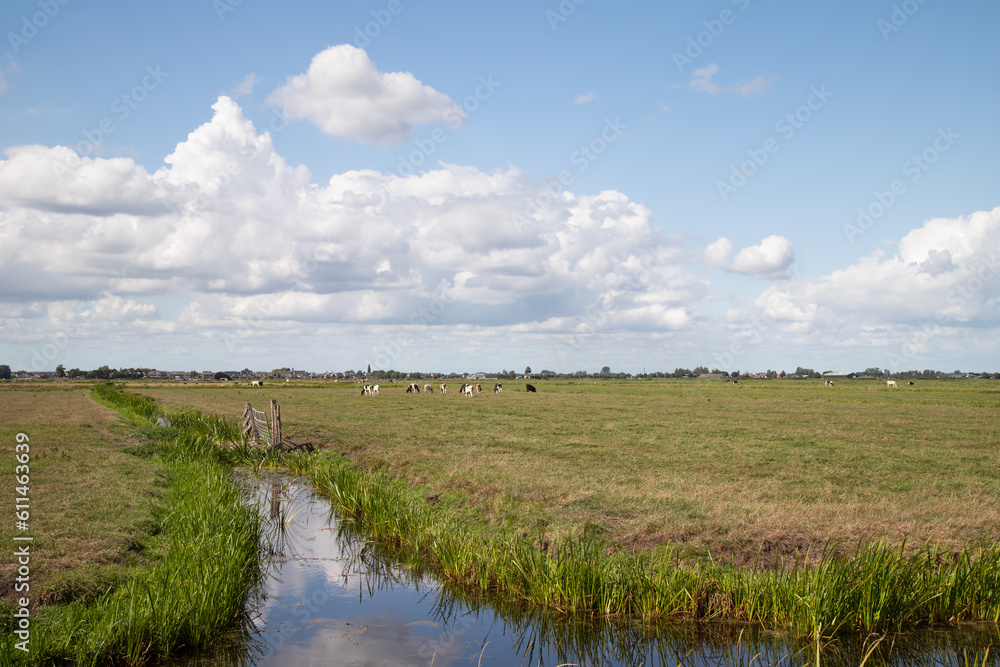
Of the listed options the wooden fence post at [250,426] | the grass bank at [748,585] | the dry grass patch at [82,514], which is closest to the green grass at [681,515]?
the grass bank at [748,585]

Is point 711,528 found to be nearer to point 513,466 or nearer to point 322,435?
point 513,466

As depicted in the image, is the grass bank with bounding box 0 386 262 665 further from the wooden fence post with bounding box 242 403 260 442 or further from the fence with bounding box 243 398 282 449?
the wooden fence post with bounding box 242 403 260 442

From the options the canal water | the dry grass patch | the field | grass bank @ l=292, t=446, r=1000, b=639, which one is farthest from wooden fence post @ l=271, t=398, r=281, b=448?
grass bank @ l=292, t=446, r=1000, b=639

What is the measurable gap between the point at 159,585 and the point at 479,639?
4.07 m

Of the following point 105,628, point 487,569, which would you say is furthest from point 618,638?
point 105,628

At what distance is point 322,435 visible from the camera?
26.8 meters

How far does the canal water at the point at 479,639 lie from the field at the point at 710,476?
155 centimetres

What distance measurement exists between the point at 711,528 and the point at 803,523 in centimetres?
168

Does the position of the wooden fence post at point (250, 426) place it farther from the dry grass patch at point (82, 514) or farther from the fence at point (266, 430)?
the dry grass patch at point (82, 514)

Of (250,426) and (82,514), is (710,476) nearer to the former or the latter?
(82,514)

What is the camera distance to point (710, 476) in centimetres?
1576

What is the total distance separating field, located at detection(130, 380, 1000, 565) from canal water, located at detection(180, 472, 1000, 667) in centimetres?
155

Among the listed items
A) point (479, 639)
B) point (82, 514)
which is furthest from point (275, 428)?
point (479, 639)

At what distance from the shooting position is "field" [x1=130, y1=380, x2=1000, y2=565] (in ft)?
35.0
